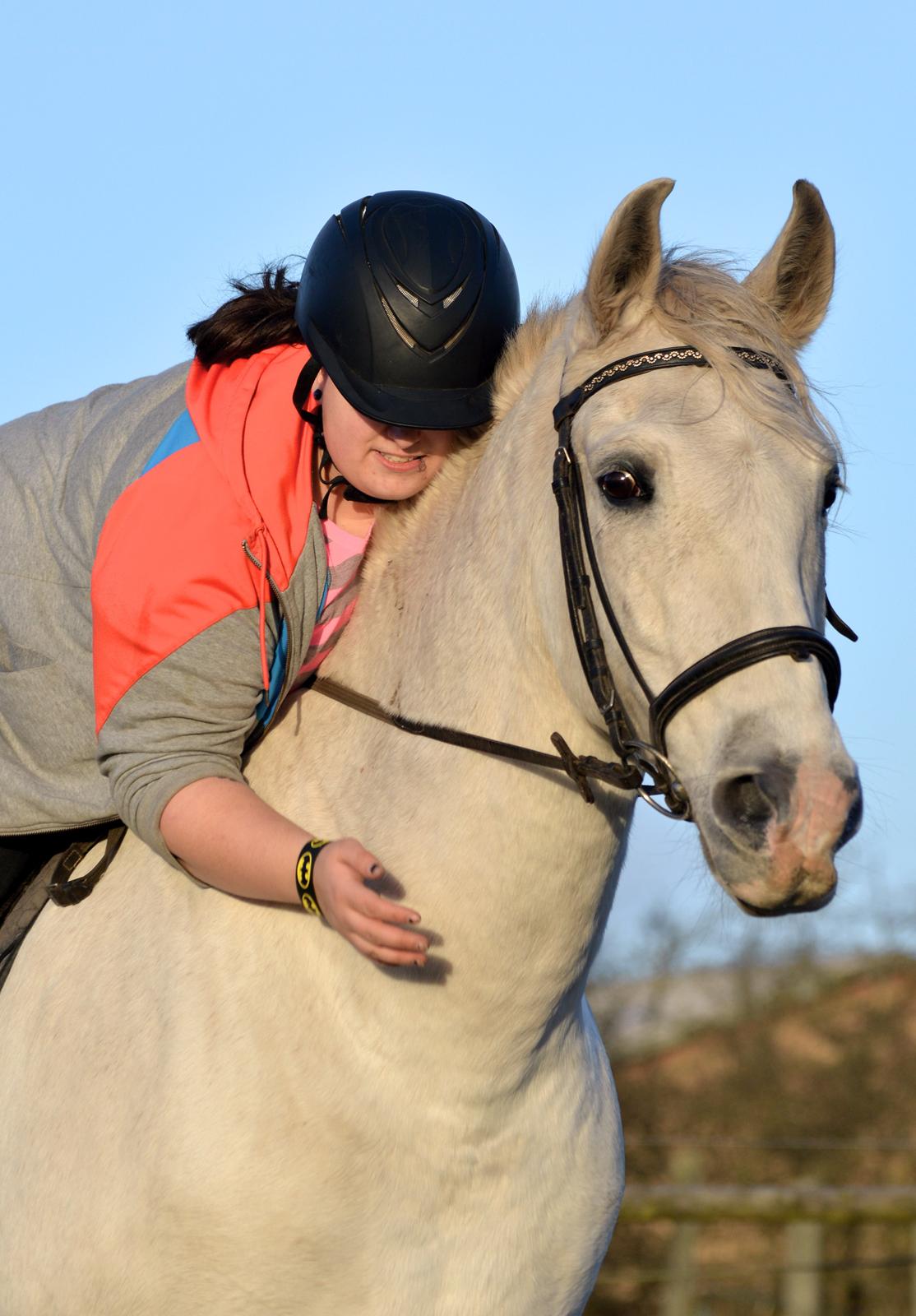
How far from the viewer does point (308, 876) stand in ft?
9.60

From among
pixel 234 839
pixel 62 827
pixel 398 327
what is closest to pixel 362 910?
pixel 234 839

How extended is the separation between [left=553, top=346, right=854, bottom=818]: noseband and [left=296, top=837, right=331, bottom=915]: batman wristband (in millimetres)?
632

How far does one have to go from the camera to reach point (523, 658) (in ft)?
10.3

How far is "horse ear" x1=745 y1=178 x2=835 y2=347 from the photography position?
11.0 ft

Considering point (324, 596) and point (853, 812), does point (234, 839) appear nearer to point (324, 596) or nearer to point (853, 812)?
point (324, 596)

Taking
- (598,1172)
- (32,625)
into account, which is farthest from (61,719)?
(598,1172)

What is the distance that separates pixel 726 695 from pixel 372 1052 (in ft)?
3.80

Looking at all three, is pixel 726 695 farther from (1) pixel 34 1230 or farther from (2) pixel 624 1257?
(2) pixel 624 1257

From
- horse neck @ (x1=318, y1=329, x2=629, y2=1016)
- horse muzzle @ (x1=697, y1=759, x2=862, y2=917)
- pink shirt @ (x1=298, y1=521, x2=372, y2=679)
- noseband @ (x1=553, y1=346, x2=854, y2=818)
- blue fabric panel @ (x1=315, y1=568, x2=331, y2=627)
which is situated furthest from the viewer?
pink shirt @ (x1=298, y1=521, x2=372, y2=679)

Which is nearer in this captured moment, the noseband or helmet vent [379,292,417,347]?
the noseband

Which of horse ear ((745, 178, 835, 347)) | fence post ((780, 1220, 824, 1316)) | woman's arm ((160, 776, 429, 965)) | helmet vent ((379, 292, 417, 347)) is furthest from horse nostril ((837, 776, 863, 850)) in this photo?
fence post ((780, 1220, 824, 1316))

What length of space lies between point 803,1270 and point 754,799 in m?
7.28

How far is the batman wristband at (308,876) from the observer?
9.58 ft

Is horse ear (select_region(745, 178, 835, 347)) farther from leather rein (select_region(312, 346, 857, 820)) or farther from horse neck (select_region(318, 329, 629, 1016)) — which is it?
horse neck (select_region(318, 329, 629, 1016))
